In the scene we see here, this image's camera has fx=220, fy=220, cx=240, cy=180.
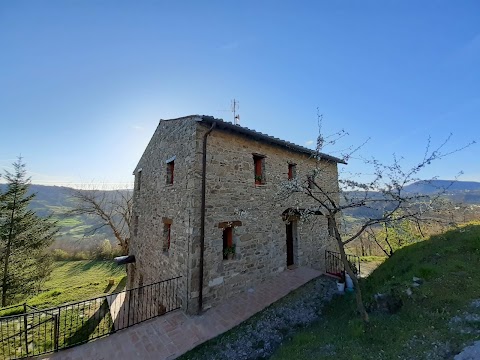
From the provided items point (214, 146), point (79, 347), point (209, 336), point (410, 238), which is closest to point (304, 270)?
point (410, 238)

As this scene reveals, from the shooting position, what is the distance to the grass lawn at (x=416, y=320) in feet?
13.1

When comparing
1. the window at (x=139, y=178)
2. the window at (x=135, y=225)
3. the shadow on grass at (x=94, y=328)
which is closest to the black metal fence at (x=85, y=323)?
the shadow on grass at (x=94, y=328)

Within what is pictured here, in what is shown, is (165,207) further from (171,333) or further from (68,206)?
(68,206)

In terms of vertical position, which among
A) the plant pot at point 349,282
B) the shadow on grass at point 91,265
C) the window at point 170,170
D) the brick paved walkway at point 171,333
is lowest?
the shadow on grass at point 91,265

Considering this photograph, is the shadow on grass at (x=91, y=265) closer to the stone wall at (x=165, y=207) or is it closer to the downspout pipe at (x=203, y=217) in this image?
the stone wall at (x=165, y=207)

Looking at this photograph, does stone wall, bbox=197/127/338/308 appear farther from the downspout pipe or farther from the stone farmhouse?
the downspout pipe

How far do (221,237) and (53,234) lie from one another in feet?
63.7

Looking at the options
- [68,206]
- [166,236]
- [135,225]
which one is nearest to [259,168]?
[166,236]

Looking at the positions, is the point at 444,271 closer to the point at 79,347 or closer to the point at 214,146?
the point at 214,146

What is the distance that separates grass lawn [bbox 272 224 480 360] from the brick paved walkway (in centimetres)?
179

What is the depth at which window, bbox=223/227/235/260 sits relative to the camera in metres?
7.79

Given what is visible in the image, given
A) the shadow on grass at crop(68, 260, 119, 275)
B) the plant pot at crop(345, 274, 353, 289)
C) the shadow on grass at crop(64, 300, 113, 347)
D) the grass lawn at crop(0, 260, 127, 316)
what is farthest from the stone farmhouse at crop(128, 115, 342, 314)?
the shadow on grass at crop(68, 260, 119, 275)

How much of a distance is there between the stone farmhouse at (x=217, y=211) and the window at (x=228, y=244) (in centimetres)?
3

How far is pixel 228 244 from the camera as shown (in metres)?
7.96
